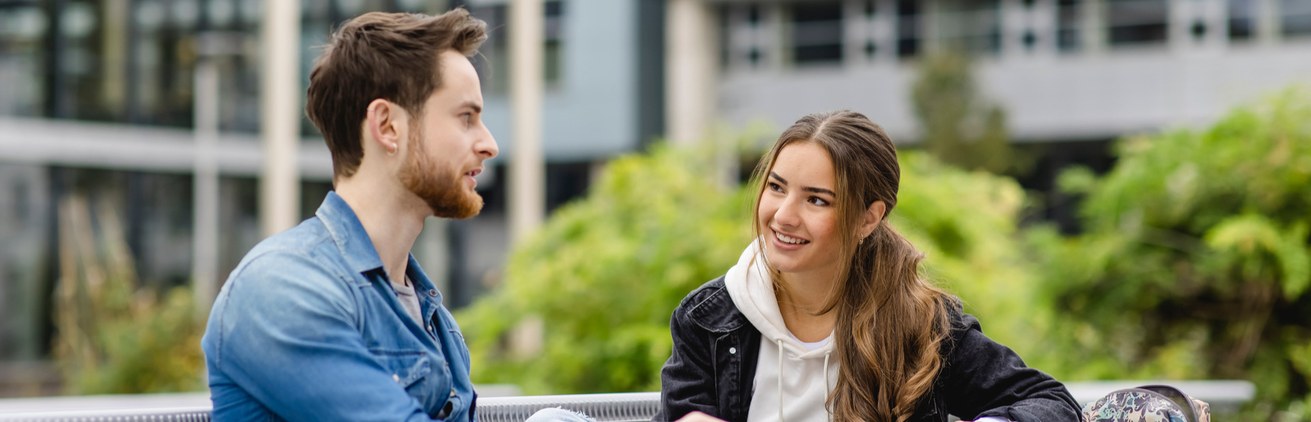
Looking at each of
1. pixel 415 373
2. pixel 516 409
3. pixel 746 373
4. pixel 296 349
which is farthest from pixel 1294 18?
pixel 296 349

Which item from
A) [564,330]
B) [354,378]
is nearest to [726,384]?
[354,378]

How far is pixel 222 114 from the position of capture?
19281mm

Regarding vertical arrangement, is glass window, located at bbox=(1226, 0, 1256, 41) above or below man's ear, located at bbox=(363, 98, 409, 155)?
above

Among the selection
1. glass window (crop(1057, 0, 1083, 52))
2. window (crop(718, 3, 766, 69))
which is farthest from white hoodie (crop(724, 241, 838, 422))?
window (crop(718, 3, 766, 69))

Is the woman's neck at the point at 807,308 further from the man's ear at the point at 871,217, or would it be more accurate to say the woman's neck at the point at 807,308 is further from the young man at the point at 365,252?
the young man at the point at 365,252

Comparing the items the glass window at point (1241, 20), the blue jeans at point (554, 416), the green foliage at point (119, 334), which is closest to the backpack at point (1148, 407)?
the blue jeans at point (554, 416)

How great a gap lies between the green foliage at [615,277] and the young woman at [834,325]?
3.65 m

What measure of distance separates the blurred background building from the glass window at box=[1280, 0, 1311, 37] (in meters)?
0.03

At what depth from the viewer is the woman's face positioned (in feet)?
10.1

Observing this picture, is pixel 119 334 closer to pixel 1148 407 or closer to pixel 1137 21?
pixel 1148 407

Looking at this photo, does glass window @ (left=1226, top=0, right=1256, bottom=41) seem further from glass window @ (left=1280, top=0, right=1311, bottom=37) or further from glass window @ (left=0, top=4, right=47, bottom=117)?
glass window @ (left=0, top=4, right=47, bottom=117)

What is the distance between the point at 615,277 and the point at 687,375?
14.1 feet

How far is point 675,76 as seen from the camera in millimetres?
32406

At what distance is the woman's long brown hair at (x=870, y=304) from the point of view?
10.1ft
